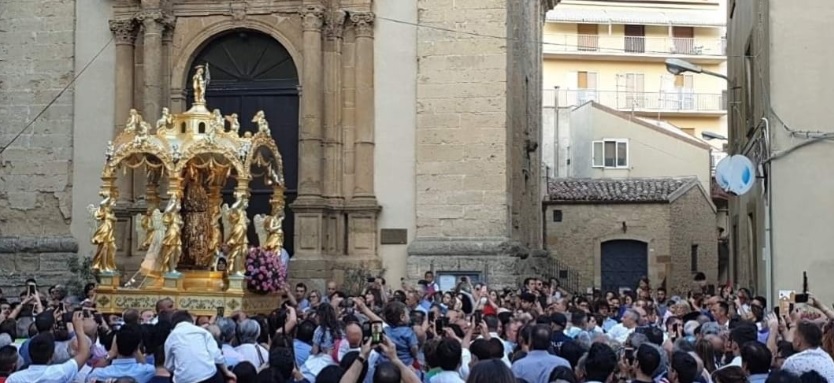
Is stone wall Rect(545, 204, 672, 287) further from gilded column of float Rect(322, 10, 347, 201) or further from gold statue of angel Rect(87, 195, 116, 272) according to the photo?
gold statue of angel Rect(87, 195, 116, 272)

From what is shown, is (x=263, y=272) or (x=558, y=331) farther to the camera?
(x=263, y=272)

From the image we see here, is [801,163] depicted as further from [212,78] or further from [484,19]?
[212,78]

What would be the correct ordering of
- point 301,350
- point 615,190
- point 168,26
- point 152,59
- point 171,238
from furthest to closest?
point 615,190, point 168,26, point 152,59, point 171,238, point 301,350

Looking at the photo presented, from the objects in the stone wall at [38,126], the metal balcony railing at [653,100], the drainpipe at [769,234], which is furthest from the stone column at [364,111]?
the metal balcony railing at [653,100]

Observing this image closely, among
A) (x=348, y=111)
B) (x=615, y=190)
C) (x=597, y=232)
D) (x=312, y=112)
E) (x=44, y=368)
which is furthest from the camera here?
(x=615, y=190)

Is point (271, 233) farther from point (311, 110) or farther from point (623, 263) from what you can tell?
point (623, 263)

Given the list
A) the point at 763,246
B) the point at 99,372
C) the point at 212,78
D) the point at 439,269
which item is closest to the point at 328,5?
the point at 212,78

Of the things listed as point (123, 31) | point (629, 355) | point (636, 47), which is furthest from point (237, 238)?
point (636, 47)

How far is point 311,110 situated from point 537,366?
13.6 meters

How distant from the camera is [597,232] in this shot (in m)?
35.8

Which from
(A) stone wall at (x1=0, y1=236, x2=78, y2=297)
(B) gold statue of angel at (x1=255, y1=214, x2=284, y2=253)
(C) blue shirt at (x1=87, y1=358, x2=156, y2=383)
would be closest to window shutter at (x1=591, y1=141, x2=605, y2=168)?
(A) stone wall at (x1=0, y1=236, x2=78, y2=297)

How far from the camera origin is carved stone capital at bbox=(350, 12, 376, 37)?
22.0 meters

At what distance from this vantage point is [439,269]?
21.5m

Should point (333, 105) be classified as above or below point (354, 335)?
Answer: above
